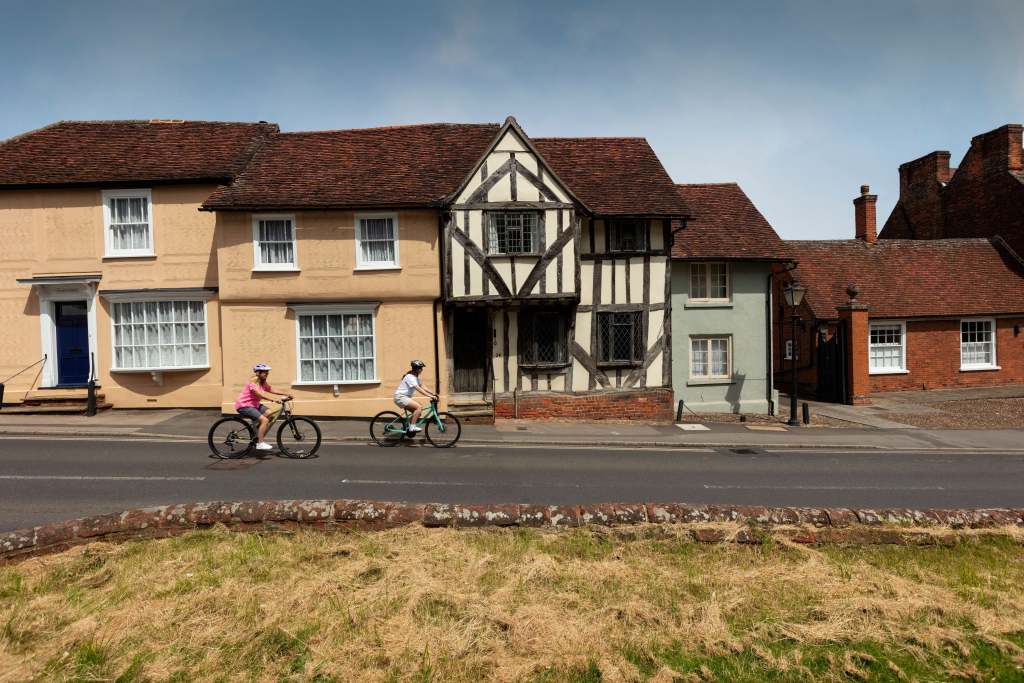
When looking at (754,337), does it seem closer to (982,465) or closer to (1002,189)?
(982,465)

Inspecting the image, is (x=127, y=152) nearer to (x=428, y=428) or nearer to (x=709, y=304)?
(x=428, y=428)

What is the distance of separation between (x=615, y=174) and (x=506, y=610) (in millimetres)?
16612

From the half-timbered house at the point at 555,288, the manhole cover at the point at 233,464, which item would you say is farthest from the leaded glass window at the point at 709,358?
the manhole cover at the point at 233,464

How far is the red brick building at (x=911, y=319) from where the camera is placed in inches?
896

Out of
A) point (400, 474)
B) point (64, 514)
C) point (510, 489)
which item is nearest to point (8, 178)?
point (64, 514)

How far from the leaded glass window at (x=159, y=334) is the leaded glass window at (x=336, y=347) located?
9.86 ft

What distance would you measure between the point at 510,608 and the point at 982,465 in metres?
11.9

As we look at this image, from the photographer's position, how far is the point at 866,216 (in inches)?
1024

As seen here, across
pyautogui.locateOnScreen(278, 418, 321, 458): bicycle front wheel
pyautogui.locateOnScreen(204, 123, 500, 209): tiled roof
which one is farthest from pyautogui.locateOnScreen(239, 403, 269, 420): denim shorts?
pyautogui.locateOnScreen(204, 123, 500, 209): tiled roof

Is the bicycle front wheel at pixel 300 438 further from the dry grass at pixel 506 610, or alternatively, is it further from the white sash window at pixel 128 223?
the white sash window at pixel 128 223

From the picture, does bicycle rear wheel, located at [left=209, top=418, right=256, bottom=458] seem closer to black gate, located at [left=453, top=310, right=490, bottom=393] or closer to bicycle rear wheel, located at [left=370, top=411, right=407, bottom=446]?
bicycle rear wheel, located at [left=370, top=411, right=407, bottom=446]

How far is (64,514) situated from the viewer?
24.1ft

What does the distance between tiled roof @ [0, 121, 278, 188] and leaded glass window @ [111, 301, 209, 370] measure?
3523 millimetres

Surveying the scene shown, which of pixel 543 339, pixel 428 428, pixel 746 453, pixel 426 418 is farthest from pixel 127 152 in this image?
pixel 746 453
